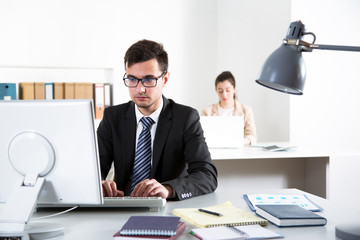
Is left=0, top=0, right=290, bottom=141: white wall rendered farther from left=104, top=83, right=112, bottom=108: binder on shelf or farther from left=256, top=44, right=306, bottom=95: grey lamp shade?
left=256, top=44, right=306, bottom=95: grey lamp shade

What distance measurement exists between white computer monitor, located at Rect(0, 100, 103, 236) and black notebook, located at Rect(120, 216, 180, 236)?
13cm

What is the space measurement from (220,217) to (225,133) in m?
1.97

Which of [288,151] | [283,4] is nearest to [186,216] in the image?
[288,151]

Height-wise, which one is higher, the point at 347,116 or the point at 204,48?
the point at 204,48

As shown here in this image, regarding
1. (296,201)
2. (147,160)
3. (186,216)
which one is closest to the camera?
(186,216)

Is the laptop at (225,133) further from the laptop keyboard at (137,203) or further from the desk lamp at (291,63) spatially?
the desk lamp at (291,63)

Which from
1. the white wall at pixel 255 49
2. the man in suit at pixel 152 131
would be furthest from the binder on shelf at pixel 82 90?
the man in suit at pixel 152 131

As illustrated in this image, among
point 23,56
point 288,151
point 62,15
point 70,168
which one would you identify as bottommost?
point 288,151

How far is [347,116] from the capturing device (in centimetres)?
462

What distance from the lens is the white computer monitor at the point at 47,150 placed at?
115 cm

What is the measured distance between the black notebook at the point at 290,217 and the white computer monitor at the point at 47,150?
51 centimetres

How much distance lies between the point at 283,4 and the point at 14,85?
2891 mm

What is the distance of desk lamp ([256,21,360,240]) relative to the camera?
46.3 inches

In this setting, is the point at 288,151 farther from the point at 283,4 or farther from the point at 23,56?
the point at 23,56
